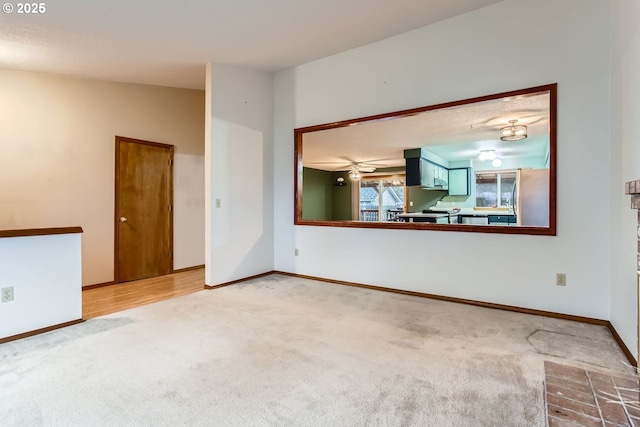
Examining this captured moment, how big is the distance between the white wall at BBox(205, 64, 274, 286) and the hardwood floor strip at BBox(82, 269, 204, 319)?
478 mm

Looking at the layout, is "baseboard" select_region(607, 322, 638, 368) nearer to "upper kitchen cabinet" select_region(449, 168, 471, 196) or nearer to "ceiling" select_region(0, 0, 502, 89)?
"ceiling" select_region(0, 0, 502, 89)

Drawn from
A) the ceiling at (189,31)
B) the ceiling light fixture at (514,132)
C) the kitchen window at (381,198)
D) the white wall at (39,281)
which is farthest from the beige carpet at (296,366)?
the kitchen window at (381,198)

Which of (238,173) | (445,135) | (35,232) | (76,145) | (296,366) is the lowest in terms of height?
(296,366)

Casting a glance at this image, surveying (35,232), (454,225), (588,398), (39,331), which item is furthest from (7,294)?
(454,225)

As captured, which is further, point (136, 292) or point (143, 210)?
point (143, 210)

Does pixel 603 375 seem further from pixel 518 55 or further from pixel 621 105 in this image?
pixel 518 55

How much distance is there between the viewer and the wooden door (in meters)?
4.55

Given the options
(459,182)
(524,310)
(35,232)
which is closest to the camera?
(35,232)

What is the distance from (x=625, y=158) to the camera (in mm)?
2348

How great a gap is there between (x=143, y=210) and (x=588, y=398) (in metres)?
5.26

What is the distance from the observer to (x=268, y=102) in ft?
15.8

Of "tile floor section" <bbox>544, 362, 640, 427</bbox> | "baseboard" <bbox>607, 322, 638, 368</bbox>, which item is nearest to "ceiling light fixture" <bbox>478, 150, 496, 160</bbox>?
"baseboard" <bbox>607, 322, 638, 368</bbox>

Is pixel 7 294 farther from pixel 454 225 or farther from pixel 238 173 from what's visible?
pixel 454 225

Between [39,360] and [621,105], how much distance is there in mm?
4608
